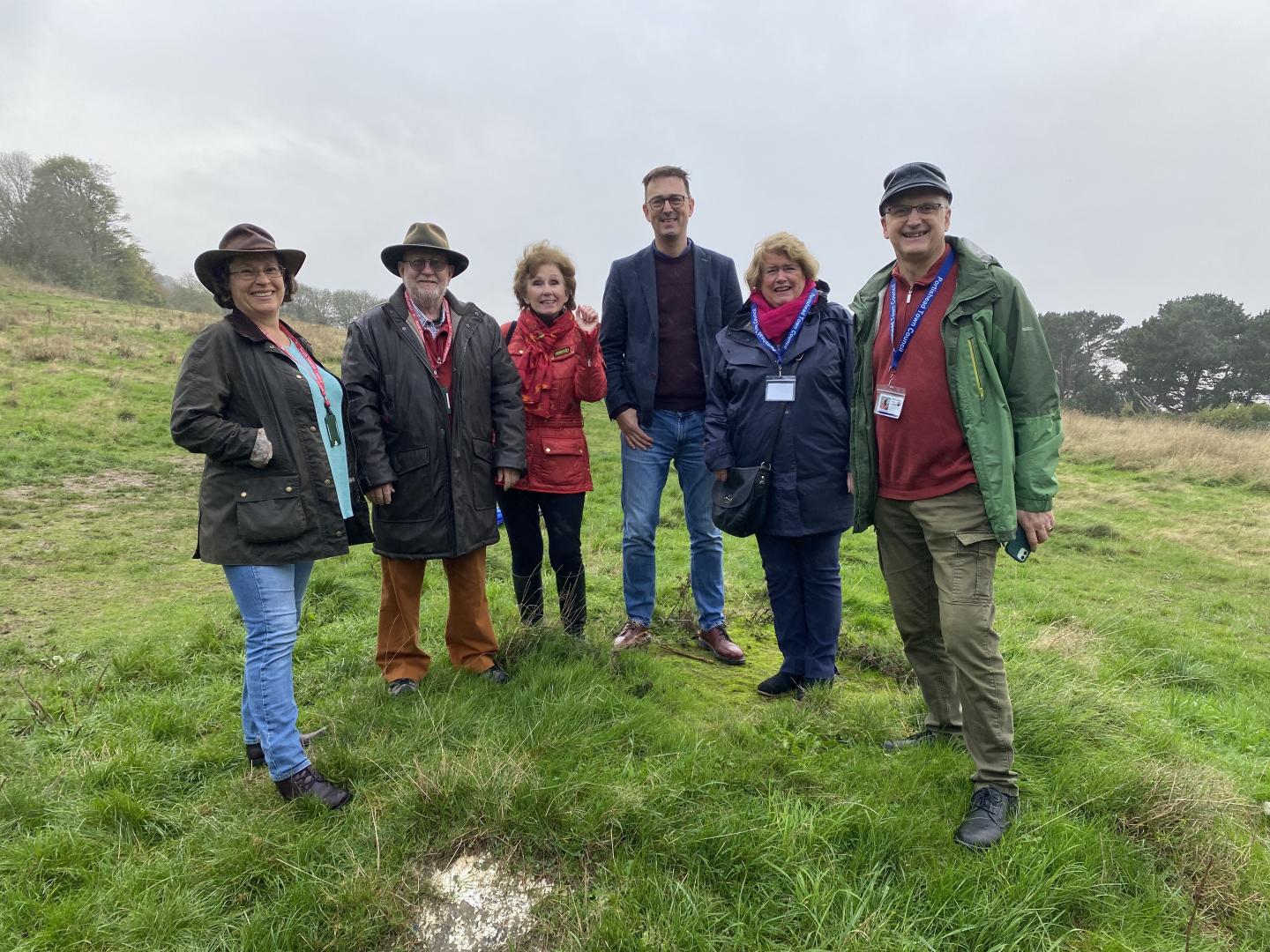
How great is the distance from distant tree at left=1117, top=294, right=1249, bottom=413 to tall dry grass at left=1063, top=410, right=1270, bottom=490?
2182 cm

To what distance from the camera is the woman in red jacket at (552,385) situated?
4207 mm

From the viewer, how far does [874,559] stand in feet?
30.3

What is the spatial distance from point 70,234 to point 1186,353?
2582 inches

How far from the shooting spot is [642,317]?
4.43 meters

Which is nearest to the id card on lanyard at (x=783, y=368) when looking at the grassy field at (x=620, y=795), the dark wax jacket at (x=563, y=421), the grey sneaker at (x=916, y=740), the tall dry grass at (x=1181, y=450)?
the dark wax jacket at (x=563, y=421)

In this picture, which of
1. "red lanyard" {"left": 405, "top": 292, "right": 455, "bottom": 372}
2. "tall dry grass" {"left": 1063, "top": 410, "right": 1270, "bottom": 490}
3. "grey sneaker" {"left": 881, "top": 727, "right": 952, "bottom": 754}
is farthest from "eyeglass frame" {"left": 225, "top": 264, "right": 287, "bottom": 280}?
"tall dry grass" {"left": 1063, "top": 410, "right": 1270, "bottom": 490}

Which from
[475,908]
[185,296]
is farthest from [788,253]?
[185,296]

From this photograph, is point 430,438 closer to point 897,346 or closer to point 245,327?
point 245,327

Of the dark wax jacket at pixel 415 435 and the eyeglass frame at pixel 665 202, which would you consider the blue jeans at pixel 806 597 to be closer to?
the dark wax jacket at pixel 415 435

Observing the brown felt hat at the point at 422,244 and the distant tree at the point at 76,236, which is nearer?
the brown felt hat at the point at 422,244

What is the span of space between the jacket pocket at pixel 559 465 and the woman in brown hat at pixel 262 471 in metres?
1.31

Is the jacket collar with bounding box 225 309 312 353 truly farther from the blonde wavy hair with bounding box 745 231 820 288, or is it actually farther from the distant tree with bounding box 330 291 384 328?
the distant tree with bounding box 330 291 384 328

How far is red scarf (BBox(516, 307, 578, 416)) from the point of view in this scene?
423 centimetres

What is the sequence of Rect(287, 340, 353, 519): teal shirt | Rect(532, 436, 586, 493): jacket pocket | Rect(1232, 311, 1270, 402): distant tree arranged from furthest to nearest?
Rect(1232, 311, 1270, 402): distant tree, Rect(532, 436, 586, 493): jacket pocket, Rect(287, 340, 353, 519): teal shirt
